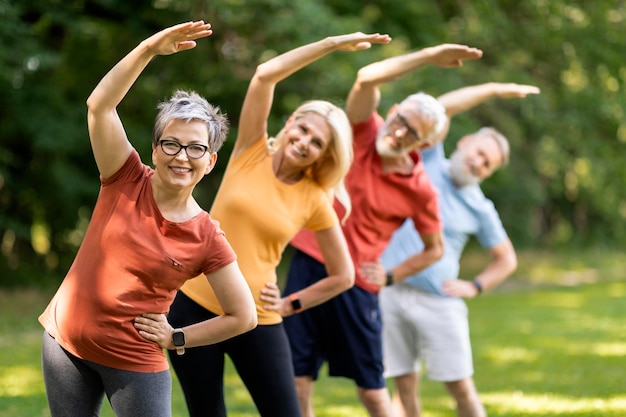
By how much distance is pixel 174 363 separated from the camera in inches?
167

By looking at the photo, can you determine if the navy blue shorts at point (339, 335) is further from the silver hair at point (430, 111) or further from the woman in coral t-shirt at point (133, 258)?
the woman in coral t-shirt at point (133, 258)

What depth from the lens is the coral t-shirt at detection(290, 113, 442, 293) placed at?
5180 millimetres

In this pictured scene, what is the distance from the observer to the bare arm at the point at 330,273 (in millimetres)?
4551

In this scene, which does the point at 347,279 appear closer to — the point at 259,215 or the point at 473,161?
the point at 259,215

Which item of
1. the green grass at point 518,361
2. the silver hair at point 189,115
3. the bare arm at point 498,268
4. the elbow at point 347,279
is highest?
the silver hair at point 189,115

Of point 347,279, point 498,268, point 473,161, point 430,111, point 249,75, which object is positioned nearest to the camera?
point 347,279

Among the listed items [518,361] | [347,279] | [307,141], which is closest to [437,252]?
[347,279]

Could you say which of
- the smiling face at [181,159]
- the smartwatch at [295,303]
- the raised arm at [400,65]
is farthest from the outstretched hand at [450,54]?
the smiling face at [181,159]

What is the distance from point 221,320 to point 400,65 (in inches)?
77.4

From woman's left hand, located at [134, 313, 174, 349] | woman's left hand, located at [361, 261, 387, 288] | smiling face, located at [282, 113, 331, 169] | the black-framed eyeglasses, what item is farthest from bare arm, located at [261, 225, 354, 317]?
the black-framed eyeglasses

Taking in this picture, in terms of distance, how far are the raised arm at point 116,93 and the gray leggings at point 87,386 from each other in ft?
2.15

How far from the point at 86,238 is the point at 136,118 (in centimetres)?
1499

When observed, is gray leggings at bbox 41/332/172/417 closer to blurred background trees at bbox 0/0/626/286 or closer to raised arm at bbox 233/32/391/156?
raised arm at bbox 233/32/391/156

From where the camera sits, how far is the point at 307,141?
4.36 m
